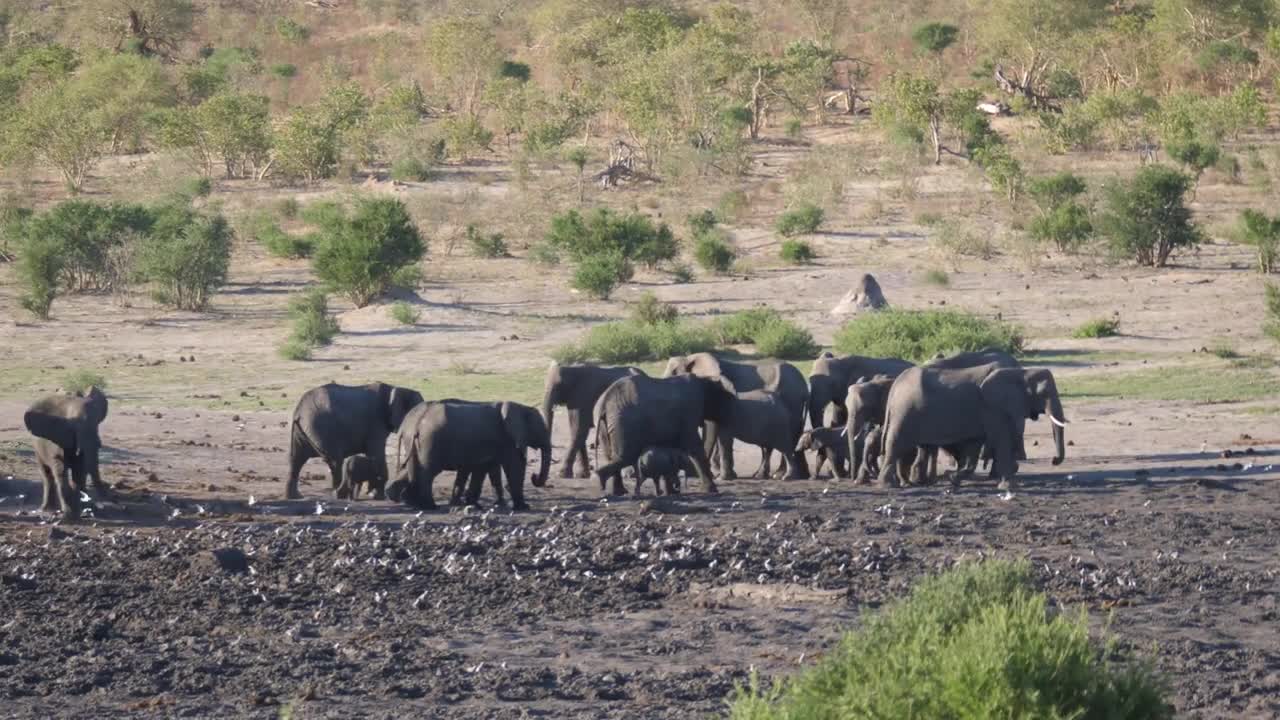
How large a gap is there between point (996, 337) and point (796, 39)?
124 ft

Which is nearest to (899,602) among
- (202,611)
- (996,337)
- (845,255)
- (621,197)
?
(202,611)

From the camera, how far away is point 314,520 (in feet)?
46.6

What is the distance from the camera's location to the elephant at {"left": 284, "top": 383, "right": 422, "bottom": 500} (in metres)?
16.1

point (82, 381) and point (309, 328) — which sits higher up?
point (309, 328)

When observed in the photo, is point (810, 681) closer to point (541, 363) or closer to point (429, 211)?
point (541, 363)

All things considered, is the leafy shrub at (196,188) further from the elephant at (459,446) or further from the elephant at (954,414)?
the elephant at (954,414)

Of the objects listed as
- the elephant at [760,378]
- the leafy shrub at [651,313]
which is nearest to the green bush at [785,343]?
the leafy shrub at [651,313]

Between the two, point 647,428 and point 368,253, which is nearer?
point 647,428

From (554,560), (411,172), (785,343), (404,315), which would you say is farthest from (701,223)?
(554,560)

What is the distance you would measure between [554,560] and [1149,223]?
2135cm

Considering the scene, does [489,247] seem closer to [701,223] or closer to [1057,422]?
[701,223]

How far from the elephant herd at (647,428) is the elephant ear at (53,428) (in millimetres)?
A: 10

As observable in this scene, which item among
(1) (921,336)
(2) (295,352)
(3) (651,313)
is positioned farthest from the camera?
(3) (651,313)

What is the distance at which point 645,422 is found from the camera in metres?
16.4
